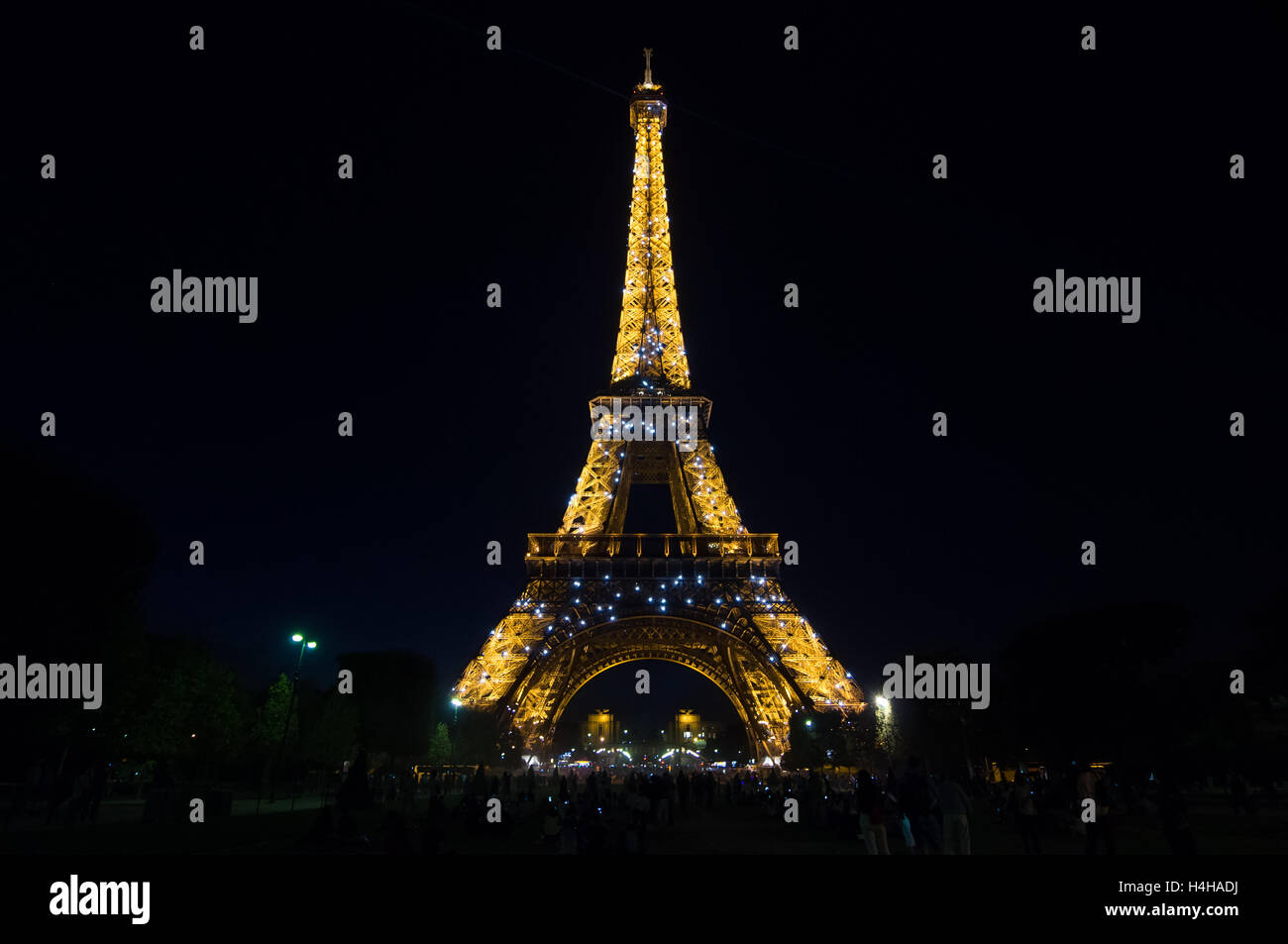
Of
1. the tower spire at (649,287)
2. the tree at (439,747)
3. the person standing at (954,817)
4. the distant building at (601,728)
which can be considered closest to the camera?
the person standing at (954,817)

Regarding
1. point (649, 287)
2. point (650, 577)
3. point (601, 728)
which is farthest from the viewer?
point (601, 728)

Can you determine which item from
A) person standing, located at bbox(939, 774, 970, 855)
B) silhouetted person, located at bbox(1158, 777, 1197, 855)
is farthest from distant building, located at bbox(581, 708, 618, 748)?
silhouetted person, located at bbox(1158, 777, 1197, 855)

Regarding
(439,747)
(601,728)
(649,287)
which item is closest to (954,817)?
(649,287)

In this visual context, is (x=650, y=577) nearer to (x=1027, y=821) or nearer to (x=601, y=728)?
(x=1027, y=821)

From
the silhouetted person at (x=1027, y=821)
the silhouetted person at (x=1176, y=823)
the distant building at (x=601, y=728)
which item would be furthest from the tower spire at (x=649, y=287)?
the distant building at (x=601, y=728)

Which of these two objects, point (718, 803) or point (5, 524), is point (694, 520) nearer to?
point (718, 803)

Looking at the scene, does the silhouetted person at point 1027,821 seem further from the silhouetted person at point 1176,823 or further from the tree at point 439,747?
the tree at point 439,747
